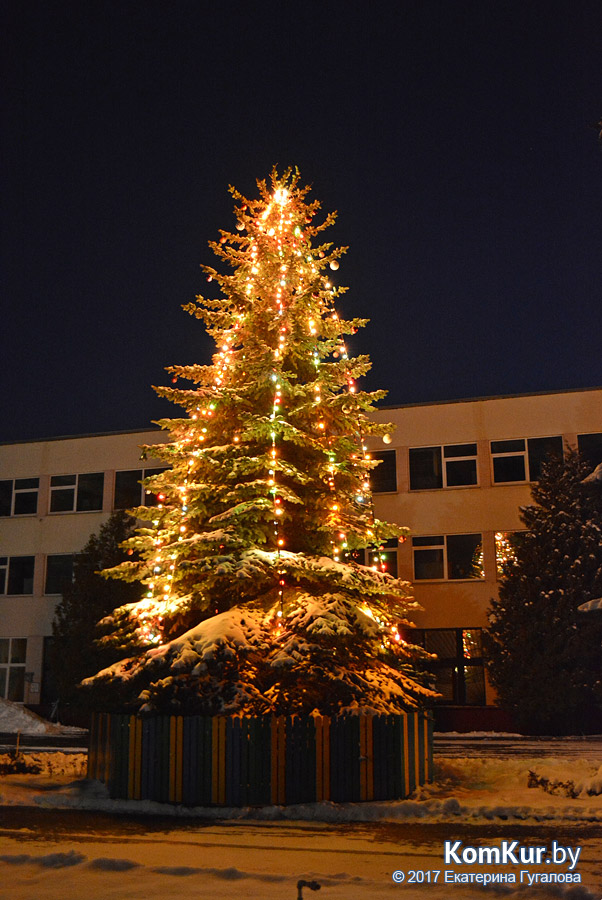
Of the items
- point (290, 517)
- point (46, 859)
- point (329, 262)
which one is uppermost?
point (329, 262)

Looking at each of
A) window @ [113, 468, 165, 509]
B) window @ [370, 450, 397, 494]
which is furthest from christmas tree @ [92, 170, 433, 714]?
window @ [113, 468, 165, 509]

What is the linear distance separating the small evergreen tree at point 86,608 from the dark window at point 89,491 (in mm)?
2839

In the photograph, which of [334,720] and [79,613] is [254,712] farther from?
[79,613]

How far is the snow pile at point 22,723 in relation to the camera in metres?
26.5

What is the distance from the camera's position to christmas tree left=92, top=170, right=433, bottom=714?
497 inches

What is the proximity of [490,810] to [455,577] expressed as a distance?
16.9 meters

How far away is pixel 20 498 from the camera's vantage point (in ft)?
109

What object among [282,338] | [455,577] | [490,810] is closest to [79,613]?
[455,577]

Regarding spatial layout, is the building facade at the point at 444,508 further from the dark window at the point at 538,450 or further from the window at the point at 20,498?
the window at the point at 20,498

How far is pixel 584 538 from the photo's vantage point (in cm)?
2297

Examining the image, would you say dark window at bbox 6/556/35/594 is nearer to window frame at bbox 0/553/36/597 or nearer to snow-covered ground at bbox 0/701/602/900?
window frame at bbox 0/553/36/597

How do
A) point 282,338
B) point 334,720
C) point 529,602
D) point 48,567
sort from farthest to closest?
point 48,567
point 529,602
point 282,338
point 334,720

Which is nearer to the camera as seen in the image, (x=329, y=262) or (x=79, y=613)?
(x=329, y=262)

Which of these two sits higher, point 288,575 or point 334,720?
point 288,575
